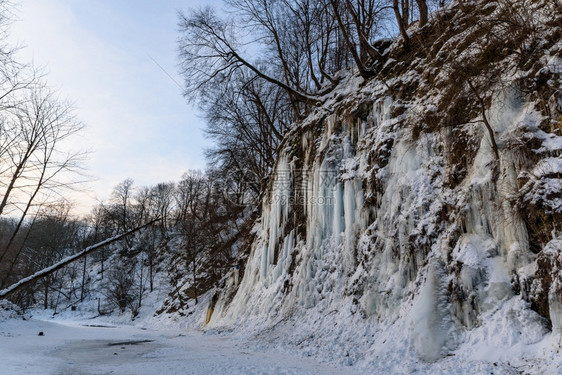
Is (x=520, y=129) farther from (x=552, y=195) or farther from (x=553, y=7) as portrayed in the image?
(x=553, y=7)

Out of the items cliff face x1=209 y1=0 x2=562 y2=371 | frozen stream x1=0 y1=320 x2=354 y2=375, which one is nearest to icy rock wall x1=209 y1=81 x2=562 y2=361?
cliff face x1=209 y1=0 x2=562 y2=371

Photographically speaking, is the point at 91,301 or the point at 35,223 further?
the point at 91,301

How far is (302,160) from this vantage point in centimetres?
1375

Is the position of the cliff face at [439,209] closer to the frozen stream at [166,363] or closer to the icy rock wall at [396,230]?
the icy rock wall at [396,230]

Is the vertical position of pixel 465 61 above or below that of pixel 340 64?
below

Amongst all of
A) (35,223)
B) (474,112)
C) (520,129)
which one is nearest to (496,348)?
(520,129)

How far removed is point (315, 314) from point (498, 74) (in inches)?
273

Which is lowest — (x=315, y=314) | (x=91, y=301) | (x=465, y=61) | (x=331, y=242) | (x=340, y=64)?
(x=91, y=301)

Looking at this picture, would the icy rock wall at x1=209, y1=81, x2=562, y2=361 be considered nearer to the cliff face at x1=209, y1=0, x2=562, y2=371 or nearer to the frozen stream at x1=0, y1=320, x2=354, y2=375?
the cliff face at x1=209, y1=0, x2=562, y2=371

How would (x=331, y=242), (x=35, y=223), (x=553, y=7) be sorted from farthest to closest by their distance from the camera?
(x=331, y=242) < (x=35, y=223) < (x=553, y=7)

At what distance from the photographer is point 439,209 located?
6922 mm

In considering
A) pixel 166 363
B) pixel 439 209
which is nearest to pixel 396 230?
pixel 439 209

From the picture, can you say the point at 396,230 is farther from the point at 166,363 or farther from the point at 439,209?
the point at 166,363

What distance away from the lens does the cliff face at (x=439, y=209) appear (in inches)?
202
